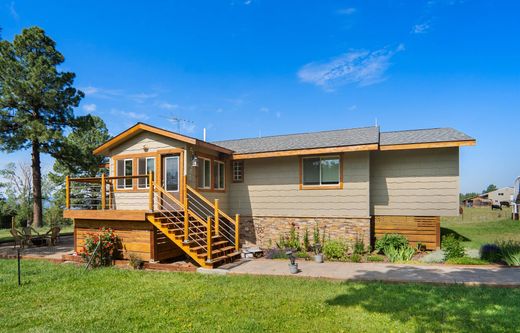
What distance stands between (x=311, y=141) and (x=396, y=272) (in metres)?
5.90

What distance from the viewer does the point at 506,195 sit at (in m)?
59.8

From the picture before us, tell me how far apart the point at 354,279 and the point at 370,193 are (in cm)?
497

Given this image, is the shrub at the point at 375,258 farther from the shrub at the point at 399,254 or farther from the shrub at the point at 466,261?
the shrub at the point at 466,261

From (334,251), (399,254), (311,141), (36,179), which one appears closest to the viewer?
(399,254)

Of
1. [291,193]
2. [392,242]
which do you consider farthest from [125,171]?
[392,242]

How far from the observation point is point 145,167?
438 inches

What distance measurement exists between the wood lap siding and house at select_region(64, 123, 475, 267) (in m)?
0.03

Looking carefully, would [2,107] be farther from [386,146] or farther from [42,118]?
[386,146]

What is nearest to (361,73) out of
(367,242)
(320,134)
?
(320,134)

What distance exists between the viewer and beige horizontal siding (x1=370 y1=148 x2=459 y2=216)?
34.3 ft

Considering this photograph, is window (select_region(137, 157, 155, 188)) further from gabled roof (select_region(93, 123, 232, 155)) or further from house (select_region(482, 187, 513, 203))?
house (select_region(482, 187, 513, 203))

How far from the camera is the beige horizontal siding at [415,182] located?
34.3 ft

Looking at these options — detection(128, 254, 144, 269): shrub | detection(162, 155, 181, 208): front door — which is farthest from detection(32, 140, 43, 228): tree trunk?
detection(128, 254, 144, 269): shrub

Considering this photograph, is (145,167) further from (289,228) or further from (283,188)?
(289,228)
